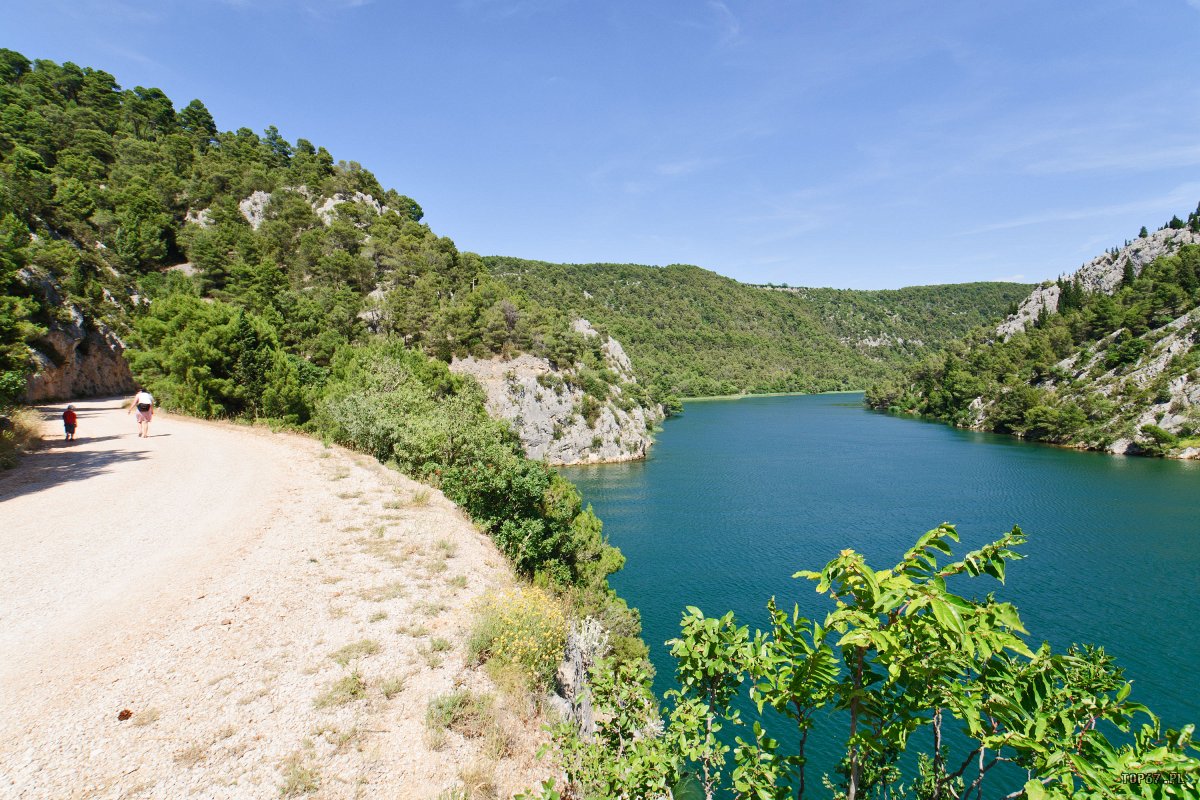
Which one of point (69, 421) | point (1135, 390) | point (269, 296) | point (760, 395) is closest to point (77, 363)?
point (269, 296)

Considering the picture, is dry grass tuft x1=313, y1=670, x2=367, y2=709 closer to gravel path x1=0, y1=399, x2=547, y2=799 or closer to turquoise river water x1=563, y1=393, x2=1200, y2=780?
gravel path x1=0, y1=399, x2=547, y2=799

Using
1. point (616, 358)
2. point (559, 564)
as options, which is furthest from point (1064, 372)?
point (559, 564)

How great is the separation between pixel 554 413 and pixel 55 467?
52014mm

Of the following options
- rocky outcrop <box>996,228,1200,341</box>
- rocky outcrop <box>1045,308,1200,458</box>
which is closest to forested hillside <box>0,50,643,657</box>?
rocky outcrop <box>1045,308,1200,458</box>

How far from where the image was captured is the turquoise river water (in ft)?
78.7

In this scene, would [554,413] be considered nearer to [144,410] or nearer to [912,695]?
[144,410]

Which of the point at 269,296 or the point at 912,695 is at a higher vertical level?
the point at 269,296

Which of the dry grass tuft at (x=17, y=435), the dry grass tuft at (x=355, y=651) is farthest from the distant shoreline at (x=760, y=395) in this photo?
the dry grass tuft at (x=355, y=651)

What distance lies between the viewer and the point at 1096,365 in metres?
84.6

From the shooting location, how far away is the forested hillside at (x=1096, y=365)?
68688 millimetres

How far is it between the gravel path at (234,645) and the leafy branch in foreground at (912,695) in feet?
11.9

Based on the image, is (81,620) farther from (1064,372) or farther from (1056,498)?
(1064,372)

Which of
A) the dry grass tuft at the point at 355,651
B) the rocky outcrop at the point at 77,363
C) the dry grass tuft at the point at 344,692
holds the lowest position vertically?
the dry grass tuft at the point at 344,692

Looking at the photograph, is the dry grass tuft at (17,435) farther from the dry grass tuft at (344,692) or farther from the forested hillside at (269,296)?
the dry grass tuft at (344,692)
